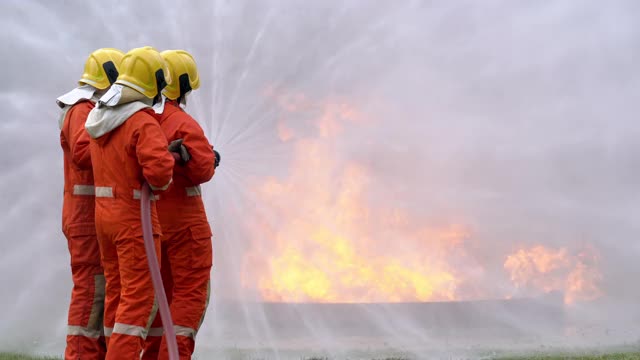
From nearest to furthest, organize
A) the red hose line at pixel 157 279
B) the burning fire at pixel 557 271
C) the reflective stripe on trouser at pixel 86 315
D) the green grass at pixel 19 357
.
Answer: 1. the red hose line at pixel 157 279
2. the reflective stripe on trouser at pixel 86 315
3. the green grass at pixel 19 357
4. the burning fire at pixel 557 271

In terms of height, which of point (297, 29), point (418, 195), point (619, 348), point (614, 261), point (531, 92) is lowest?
point (619, 348)

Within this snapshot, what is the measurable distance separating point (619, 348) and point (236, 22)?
567cm

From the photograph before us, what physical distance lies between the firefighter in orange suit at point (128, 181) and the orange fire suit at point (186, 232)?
42cm

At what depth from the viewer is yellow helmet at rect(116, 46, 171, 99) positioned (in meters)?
6.04

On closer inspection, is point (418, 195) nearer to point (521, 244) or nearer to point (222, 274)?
point (521, 244)

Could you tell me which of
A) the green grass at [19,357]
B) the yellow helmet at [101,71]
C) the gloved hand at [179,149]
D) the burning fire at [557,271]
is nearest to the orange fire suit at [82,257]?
the yellow helmet at [101,71]

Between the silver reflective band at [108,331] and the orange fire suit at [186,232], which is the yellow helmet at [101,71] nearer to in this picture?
the orange fire suit at [186,232]

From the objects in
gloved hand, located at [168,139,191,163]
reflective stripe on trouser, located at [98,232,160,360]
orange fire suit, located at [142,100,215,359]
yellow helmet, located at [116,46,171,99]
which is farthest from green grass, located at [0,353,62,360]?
yellow helmet, located at [116,46,171,99]

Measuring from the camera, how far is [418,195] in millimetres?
10000

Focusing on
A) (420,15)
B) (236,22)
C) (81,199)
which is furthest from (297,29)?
(81,199)

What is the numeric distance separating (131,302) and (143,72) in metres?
1.58

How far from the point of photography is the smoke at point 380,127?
986cm

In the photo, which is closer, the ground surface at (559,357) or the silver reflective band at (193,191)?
the silver reflective band at (193,191)

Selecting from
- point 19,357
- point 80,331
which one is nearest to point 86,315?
point 80,331
